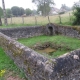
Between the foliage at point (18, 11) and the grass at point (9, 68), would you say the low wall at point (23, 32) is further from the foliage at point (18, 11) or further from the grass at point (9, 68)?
the foliage at point (18, 11)

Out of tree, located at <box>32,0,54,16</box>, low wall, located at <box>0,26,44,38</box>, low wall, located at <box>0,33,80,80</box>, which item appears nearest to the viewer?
low wall, located at <box>0,33,80,80</box>

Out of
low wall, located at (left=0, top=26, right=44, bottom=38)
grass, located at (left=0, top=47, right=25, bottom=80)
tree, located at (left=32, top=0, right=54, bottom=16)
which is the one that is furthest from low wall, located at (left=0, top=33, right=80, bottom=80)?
tree, located at (left=32, top=0, right=54, bottom=16)

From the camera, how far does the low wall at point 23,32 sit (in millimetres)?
14849

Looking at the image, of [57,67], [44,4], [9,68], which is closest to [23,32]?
[9,68]

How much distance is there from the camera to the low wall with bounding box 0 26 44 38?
14849mm

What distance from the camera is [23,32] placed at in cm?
1566

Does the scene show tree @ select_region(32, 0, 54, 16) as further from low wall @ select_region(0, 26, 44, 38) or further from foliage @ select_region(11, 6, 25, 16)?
low wall @ select_region(0, 26, 44, 38)

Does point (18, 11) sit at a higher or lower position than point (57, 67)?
higher

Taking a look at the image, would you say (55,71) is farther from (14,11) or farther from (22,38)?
(14,11)

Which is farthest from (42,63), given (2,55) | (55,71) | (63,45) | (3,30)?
(3,30)

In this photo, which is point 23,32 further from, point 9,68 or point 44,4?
point 44,4

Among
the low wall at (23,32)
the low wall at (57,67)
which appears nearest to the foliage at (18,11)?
the low wall at (23,32)

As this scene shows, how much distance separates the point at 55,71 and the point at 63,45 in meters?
8.08

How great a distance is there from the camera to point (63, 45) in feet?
37.0
